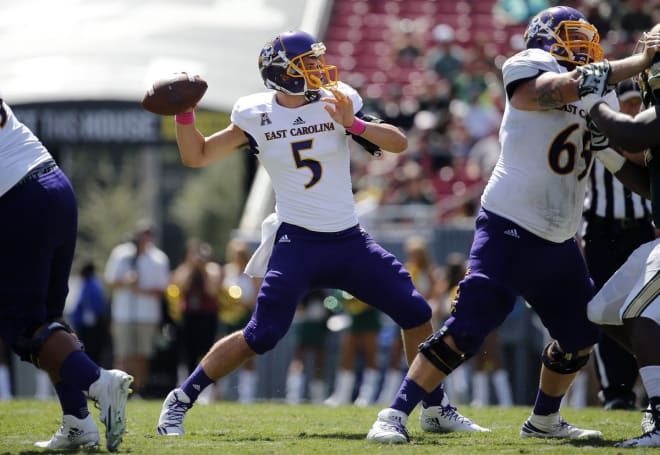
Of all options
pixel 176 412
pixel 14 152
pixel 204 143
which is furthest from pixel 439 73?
pixel 14 152

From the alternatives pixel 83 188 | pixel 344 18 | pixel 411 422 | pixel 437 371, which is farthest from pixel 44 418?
pixel 83 188

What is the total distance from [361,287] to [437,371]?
574 millimetres

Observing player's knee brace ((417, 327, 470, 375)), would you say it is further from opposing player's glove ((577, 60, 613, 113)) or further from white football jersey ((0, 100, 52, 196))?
white football jersey ((0, 100, 52, 196))

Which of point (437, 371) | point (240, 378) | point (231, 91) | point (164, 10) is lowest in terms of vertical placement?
point (240, 378)

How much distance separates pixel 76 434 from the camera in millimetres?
4996

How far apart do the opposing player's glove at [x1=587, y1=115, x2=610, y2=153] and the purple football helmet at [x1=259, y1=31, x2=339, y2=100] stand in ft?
3.88

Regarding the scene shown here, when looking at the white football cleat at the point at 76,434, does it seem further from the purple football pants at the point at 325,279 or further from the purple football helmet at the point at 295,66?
the purple football helmet at the point at 295,66

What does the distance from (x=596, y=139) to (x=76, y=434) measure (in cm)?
247

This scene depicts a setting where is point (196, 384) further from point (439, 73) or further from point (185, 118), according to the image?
point (439, 73)

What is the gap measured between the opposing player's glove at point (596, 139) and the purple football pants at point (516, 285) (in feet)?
1.41

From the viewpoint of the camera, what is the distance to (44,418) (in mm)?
6473

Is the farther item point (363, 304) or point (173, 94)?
point (363, 304)

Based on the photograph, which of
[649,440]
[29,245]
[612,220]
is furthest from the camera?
[612,220]

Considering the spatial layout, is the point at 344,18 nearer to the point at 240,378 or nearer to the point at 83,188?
the point at 240,378
